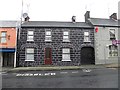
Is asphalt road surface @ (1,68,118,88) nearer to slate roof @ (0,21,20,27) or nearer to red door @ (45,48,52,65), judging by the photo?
red door @ (45,48,52,65)

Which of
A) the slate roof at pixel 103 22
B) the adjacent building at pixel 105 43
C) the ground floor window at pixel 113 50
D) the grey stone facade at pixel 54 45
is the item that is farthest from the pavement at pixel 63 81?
the slate roof at pixel 103 22

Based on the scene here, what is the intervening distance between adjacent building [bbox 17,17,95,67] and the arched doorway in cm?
26

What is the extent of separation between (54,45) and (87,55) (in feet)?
16.6

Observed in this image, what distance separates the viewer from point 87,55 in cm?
3033

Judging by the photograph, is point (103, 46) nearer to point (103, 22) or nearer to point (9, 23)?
point (103, 22)

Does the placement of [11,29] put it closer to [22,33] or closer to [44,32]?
[22,33]

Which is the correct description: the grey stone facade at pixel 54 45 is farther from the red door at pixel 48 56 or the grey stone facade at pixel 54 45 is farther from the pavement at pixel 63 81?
the pavement at pixel 63 81

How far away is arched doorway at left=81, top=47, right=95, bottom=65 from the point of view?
30.2 meters

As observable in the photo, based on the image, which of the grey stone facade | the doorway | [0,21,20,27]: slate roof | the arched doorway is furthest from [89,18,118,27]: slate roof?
the doorway

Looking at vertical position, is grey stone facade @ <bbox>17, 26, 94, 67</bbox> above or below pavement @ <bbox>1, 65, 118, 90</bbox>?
above

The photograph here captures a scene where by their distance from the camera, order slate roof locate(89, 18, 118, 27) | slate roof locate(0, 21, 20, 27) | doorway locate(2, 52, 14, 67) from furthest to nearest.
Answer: slate roof locate(89, 18, 118, 27), doorway locate(2, 52, 14, 67), slate roof locate(0, 21, 20, 27)

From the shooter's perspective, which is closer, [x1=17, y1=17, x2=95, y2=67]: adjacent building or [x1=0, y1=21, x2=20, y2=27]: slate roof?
[x1=17, y1=17, x2=95, y2=67]: adjacent building

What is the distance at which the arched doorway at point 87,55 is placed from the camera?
3021 centimetres

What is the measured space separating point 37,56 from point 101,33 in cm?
979
